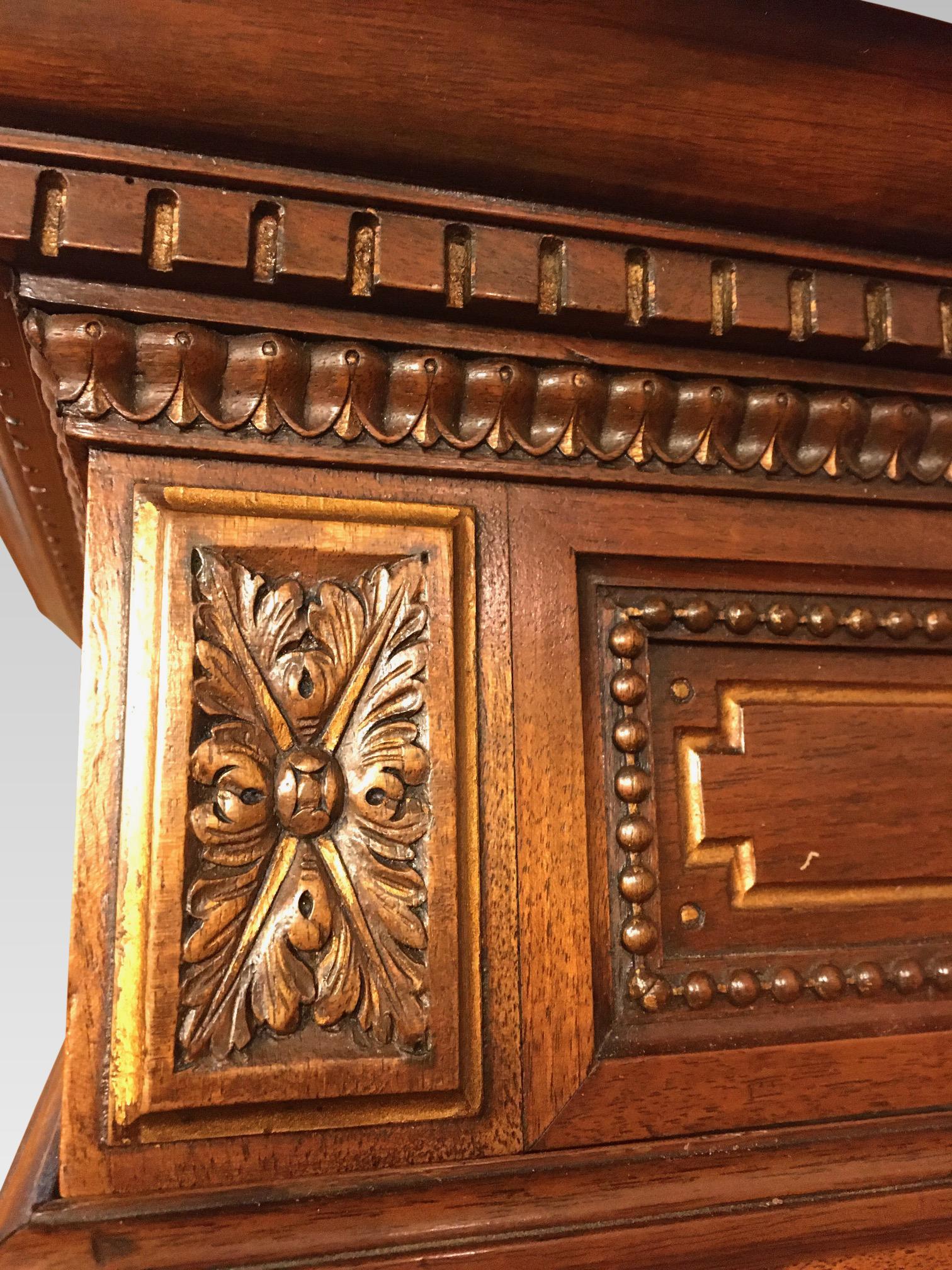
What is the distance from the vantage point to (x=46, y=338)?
0.44 meters

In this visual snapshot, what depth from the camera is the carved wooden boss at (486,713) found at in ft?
1.37

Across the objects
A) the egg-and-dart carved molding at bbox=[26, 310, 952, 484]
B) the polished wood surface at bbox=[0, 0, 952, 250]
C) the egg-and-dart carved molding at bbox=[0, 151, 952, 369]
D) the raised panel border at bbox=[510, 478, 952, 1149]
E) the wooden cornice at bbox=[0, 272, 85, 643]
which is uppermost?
the polished wood surface at bbox=[0, 0, 952, 250]

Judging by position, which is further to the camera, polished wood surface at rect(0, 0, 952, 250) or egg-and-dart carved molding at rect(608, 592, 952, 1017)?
egg-and-dart carved molding at rect(608, 592, 952, 1017)

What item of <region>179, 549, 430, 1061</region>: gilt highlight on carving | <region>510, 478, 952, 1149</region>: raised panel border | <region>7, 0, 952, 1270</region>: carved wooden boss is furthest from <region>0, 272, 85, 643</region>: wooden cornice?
<region>510, 478, 952, 1149</region>: raised panel border

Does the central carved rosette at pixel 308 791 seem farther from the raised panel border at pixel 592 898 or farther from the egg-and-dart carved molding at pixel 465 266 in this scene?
the egg-and-dart carved molding at pixel 465 266

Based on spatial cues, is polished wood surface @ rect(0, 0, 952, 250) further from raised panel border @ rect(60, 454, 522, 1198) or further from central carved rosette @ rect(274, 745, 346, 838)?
central carved rosette @ rect(274, 745, 346, 838)

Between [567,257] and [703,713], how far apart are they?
24cm

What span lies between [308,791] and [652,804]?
7.0 inches

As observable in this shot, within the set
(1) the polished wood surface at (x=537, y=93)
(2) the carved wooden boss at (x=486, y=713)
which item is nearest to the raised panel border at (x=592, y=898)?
(2) the carved wooden boss at (x=486, y=713)

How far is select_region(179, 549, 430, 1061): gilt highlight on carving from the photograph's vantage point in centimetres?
43

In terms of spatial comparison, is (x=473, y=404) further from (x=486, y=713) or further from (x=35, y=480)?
(x=35, y=480)

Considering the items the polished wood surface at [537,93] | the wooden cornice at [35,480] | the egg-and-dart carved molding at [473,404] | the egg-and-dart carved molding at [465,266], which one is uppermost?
the polished wood surface at [537,93]

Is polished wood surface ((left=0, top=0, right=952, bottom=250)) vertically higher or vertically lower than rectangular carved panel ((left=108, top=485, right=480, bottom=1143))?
higher

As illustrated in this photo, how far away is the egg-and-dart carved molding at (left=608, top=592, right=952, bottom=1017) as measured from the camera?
49cm
